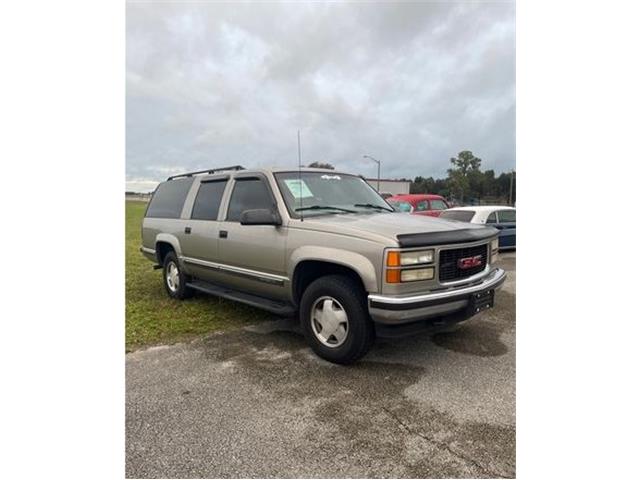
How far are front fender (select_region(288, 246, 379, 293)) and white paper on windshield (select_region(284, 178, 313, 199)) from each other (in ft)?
2.39

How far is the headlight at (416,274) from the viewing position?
3436mm

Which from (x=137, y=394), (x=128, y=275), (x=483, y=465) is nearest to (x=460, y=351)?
(x=483, y=465)

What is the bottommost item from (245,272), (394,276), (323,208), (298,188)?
(245,272)

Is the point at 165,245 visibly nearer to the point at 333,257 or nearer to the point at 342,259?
the point at 333,257

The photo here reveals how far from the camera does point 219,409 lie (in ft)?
10.2

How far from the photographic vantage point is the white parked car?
35.8ft

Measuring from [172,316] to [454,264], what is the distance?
3.68 meters

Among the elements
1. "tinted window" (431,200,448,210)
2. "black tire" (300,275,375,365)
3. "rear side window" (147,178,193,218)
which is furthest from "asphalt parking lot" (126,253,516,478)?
"tinted window" (431,200,448,210)

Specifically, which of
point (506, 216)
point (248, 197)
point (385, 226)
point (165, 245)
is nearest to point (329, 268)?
point (385, 226)

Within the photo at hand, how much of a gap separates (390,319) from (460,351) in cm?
128

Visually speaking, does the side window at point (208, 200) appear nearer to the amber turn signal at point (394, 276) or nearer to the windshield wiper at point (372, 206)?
the windshield wiper at point (372, 206)

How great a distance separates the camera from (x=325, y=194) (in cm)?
476

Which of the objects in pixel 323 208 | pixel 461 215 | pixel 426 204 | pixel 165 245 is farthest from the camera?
pixel 426 204

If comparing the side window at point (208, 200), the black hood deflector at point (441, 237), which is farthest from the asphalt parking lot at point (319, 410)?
the side window at point (208, 200)
